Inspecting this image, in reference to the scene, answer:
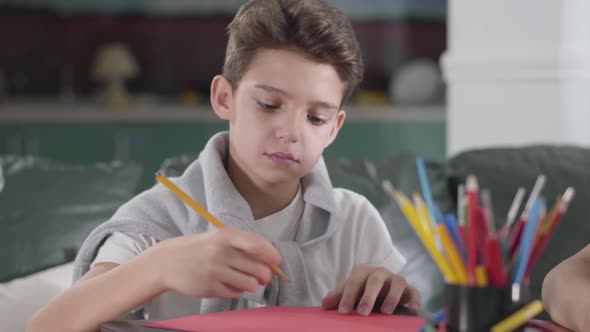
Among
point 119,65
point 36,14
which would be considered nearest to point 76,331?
point 119,65

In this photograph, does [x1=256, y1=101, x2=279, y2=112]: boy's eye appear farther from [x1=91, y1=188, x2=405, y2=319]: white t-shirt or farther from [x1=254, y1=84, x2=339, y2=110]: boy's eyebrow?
[x1=91, y1=188, x2=405, y2=319]: white t-shirt

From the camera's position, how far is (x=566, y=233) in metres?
1.97

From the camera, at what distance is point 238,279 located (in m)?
0.86

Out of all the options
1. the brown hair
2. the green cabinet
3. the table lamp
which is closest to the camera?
the brown hair

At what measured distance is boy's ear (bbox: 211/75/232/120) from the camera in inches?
50.3

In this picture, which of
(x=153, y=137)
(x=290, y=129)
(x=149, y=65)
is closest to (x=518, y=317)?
(x=290, y=129)

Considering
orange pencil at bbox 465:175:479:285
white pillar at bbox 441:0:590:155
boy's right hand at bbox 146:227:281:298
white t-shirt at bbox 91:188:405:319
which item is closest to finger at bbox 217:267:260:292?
boy's right hand at bbox 146:227:281:298

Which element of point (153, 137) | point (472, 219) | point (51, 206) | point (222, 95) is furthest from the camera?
point (153, 137)

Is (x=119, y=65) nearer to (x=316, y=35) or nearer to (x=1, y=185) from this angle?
(x=1, y=185)

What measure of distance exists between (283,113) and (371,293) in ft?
0.87

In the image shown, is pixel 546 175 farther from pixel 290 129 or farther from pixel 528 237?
pixel 528 237

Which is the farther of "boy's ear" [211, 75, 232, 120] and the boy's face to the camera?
"boy's ear" [211, 75, 232, 120]

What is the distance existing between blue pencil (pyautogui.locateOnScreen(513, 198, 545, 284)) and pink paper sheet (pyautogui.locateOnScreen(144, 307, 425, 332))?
209mm

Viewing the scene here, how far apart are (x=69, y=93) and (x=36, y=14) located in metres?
0.59
